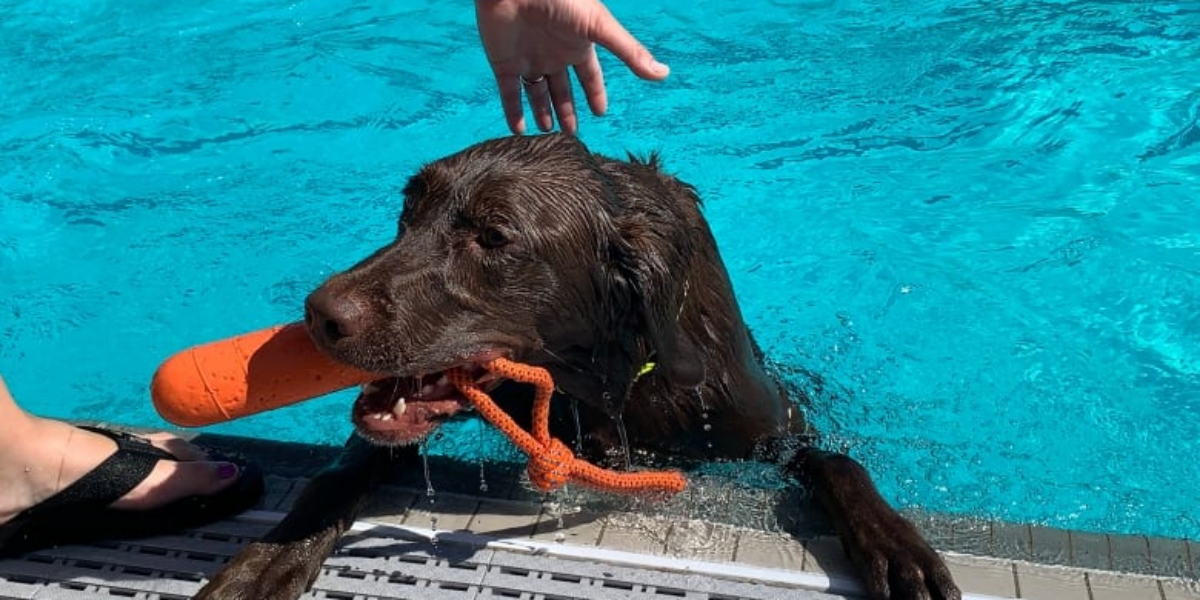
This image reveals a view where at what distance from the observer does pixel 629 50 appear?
13.5 feet

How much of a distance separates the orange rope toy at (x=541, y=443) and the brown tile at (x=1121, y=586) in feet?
4.11

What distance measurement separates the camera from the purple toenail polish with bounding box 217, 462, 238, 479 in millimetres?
4109

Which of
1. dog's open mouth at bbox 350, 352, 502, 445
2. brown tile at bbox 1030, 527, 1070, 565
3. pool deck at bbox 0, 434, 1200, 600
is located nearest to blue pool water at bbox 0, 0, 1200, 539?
brown tile at bbox 1030, 527, 1070, 565

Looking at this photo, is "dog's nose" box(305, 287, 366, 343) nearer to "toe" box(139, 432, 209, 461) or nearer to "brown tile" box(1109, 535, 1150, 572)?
"toe" box(139, 432, 209, 461)

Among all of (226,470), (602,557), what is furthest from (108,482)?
(602,557)

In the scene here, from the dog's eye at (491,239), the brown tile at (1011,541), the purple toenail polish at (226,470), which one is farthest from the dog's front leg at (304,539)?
the brown tile at (1011,541)

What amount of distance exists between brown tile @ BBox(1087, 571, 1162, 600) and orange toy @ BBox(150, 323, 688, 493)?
1312 millimetres

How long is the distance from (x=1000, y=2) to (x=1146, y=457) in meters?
5.25

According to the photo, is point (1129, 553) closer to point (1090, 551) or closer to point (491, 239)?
point (1090, 551)

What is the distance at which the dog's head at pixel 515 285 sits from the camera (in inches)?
139

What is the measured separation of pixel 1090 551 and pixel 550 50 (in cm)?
253

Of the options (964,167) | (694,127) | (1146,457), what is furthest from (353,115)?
(1146,457)

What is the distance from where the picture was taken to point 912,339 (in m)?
6.53

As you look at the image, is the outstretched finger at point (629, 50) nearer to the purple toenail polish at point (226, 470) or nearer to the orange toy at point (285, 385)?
the orange toy at point (285, 385)
